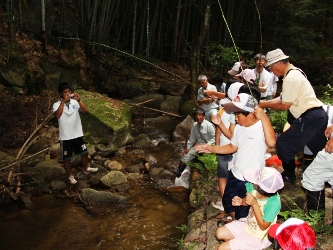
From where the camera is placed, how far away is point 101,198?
5199 millimetres

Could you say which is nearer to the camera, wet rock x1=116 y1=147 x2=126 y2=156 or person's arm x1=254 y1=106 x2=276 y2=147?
person's arm x1=254 y1=106 x2=276 y2=147

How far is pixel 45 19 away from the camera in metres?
10.1

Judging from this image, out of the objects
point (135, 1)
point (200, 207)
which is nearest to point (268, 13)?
point (135, 1)

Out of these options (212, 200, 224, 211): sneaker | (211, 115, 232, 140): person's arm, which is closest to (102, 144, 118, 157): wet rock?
(212, 200, 224, 211): sneaker

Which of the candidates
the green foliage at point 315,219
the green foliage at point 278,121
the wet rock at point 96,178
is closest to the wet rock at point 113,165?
the wet rock at point 96,178

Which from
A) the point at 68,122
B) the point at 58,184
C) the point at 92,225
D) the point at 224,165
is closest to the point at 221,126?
the point at 224,165

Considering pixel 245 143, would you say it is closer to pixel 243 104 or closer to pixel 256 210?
pixel 243 104

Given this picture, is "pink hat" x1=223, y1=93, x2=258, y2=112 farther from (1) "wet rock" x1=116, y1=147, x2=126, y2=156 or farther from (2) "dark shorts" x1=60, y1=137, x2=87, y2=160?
(1) "wet rock" x1=116, y1=147, x2=126, y2=156

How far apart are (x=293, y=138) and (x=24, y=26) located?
30.4 ft

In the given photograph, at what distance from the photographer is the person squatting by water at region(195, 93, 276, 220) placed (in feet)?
9.73

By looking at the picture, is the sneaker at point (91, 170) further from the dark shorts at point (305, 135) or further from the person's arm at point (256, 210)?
the person's arm at point (256, 210)

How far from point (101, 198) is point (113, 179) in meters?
0.66

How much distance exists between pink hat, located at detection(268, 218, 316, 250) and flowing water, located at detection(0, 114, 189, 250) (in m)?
2.26

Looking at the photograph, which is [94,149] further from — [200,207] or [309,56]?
[309,56]
